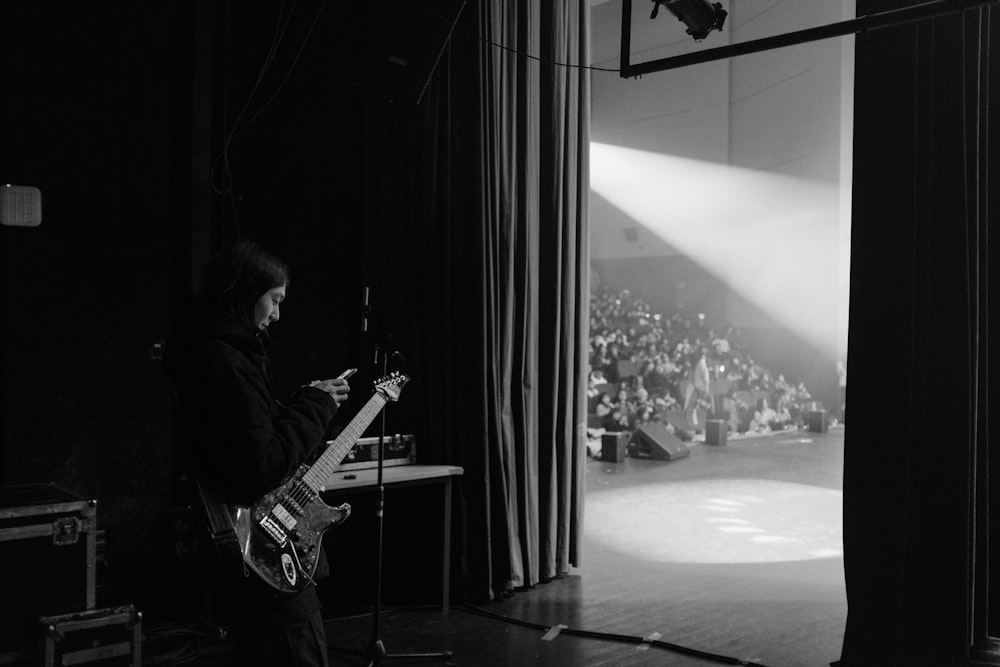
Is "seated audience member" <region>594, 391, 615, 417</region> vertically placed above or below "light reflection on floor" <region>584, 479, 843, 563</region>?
above

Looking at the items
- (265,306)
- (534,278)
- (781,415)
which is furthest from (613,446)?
(265,306)

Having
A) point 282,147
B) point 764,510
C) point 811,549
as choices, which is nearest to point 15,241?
point 282,147

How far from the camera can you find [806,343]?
37.9 feet

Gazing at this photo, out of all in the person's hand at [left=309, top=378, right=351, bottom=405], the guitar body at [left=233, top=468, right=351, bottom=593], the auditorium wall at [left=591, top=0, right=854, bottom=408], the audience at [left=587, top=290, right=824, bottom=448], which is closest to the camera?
the guitar body at [left=233, top=468, right=351, bottom=593]

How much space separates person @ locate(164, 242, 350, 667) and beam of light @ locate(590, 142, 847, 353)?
10.4 m

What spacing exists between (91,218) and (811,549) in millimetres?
4323

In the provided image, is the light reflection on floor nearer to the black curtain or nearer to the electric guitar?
the black curtain

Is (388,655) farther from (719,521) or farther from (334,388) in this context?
(719,521)

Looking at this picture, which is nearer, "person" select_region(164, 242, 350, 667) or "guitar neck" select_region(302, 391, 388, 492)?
"person" select_region(164, 242, 350, 667)

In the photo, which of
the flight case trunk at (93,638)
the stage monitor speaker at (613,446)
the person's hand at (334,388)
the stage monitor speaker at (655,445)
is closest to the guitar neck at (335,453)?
the person's hand at (334,388)

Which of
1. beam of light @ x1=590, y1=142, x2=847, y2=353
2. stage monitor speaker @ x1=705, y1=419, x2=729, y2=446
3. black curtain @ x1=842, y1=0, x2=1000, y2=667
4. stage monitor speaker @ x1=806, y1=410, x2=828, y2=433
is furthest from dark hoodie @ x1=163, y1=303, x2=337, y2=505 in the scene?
beam of light @ x1=590, y1=142, x2=847, y2=353

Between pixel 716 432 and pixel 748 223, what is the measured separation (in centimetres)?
368

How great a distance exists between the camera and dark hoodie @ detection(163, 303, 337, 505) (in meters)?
1.74

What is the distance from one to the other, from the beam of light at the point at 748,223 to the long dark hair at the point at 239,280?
10.4 metres
